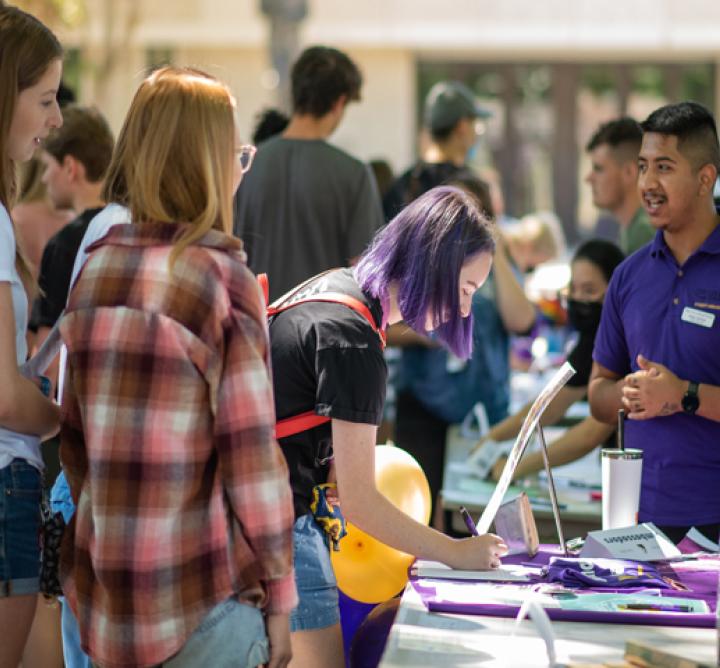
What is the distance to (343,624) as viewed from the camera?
2934 mm

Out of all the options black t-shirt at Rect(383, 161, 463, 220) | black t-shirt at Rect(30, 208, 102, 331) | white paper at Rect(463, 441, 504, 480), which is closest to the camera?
black t-shirt at Rect(30, 208, 102, 331)

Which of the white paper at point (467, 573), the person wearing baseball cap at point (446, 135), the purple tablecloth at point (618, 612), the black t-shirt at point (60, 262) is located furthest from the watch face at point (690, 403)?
the person wearing baseball cap at point (446, 135)

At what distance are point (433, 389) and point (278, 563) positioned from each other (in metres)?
3.10

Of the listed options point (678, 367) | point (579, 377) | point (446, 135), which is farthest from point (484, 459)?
point (446, 135)

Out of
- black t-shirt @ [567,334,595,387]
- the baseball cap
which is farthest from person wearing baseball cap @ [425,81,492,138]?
black t-shirt @ [567,334,595,387]

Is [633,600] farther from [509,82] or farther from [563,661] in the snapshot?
[509,82]

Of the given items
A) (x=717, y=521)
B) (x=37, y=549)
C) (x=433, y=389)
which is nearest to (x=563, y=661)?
(x=37, y=549)

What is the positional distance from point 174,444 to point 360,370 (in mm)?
508

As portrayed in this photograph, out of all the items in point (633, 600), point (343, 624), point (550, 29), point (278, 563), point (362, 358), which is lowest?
point (343, 624)

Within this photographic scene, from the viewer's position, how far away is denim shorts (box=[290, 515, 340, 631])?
8.02 feet

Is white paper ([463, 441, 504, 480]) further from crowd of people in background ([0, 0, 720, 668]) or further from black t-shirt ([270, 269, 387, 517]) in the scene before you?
black t-shirt ([270, 269, 387, 517])

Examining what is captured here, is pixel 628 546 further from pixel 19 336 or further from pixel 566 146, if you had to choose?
pixel 566 146

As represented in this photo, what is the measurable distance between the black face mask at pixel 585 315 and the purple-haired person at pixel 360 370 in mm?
1910

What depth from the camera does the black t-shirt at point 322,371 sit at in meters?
2.33
